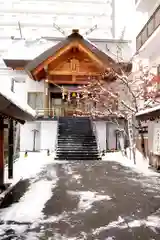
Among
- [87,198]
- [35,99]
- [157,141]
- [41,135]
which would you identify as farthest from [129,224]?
[35,99]

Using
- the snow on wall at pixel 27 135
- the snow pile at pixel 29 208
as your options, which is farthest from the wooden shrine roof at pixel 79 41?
the snow pile at pixel 29 208

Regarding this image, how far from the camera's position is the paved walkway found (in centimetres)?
457

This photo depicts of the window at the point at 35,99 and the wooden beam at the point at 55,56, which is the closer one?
the wooden beam at the point at 55,56

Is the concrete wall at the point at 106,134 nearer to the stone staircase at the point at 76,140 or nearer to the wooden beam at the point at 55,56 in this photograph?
the stone staircase at the point at 76,140

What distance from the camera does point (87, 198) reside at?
272 inches

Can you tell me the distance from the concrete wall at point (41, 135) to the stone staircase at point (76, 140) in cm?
82

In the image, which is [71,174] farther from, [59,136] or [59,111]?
[59,111]

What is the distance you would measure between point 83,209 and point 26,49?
856 inches

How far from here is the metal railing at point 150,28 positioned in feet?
48.4

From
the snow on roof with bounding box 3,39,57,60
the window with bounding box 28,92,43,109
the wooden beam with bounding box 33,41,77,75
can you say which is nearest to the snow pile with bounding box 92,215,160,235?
the wooden beam with bounding box 33,41,77,75

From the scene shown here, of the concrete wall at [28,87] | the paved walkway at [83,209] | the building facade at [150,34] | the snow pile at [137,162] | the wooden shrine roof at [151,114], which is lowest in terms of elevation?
the paved walkway at [83,209]

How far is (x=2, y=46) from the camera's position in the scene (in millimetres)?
41562

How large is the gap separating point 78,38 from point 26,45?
650 cm

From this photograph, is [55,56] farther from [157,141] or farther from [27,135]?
[157,141]
